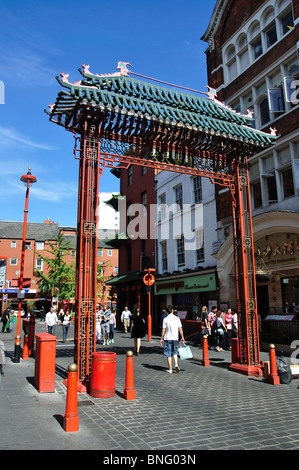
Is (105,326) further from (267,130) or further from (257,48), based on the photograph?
(257,48)

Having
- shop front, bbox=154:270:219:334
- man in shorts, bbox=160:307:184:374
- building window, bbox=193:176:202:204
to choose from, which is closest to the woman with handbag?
shop front, bbox=154:270:219:334

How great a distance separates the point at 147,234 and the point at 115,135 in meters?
18.3

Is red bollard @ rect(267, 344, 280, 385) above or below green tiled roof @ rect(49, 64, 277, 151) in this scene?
below

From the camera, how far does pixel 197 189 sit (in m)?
22.3

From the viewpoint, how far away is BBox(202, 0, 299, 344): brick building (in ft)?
49.4

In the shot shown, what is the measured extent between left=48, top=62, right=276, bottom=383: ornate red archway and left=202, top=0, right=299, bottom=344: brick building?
3.81 meters

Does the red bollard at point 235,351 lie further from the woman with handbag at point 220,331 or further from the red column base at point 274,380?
the woman with handbag at point 220,331

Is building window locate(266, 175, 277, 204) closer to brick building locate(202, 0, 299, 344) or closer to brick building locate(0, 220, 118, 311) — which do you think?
brick building locate(202, 0, 299, 344)

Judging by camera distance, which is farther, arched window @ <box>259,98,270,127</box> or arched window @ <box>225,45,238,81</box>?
arched window @ <box>225,45,238,81</box>

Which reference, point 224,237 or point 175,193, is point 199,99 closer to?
point 224,237

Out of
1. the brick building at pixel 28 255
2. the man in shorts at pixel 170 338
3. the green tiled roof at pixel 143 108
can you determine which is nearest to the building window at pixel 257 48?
the green tiled roof at pixel 143 108

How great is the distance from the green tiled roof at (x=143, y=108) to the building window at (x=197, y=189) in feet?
32.0
